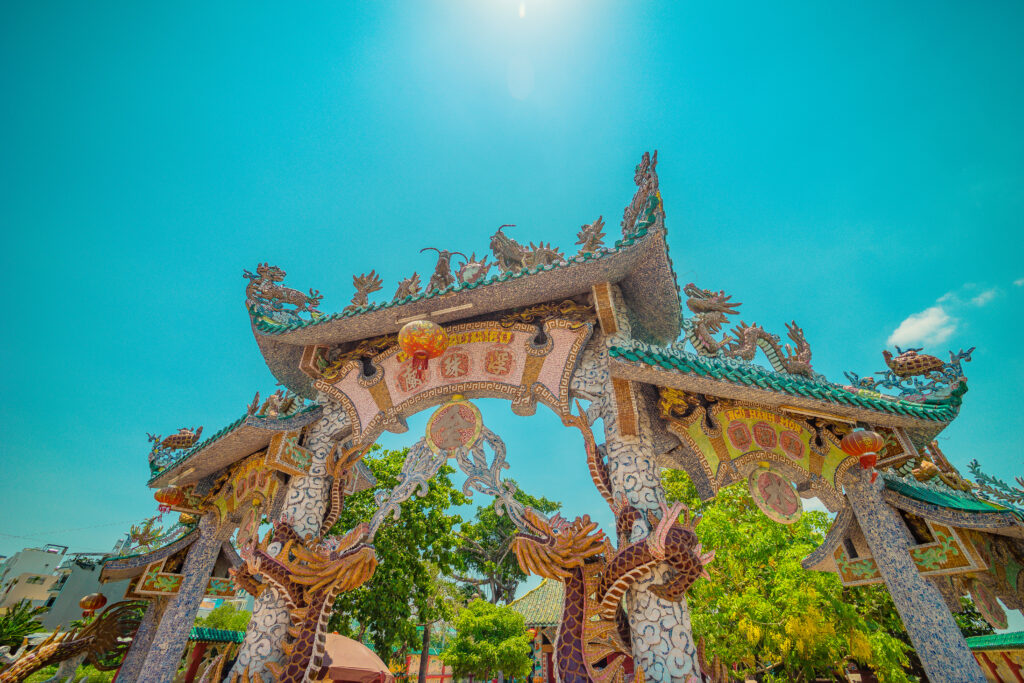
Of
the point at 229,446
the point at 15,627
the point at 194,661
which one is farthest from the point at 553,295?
the point at 15,627

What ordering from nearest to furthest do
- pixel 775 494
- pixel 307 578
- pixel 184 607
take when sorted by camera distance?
pixel 307 578
pixel 775 494
pixel 184 607

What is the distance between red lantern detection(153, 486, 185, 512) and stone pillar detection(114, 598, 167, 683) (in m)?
1.90

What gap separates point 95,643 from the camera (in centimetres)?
851

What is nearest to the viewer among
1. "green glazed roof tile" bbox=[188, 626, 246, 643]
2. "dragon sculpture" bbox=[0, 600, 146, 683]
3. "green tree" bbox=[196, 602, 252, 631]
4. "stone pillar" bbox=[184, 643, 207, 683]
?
"dragon sculpture" bbox=[0, 600, 146, 683]

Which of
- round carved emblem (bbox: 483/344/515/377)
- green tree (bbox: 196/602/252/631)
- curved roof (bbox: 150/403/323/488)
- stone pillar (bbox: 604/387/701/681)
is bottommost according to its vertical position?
stone pillar (bbox: 604/387/701/681)

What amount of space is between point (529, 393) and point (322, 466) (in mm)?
2912

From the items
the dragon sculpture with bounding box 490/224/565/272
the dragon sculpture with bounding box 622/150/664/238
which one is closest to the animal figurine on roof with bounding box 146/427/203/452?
the dragon sculpture with bounding box 490/224/565/272

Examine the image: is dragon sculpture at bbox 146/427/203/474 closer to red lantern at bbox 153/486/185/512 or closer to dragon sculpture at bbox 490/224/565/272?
red lantern at bbox 153/486/185/512

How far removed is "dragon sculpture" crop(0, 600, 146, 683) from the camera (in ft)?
26.2

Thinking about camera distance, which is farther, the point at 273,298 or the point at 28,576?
the point at 28,576

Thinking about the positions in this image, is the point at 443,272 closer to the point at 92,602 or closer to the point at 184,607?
the point at 184,607

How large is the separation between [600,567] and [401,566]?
9921mm

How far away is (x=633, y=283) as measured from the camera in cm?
589

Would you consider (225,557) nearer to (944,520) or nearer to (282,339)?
(282,339)
